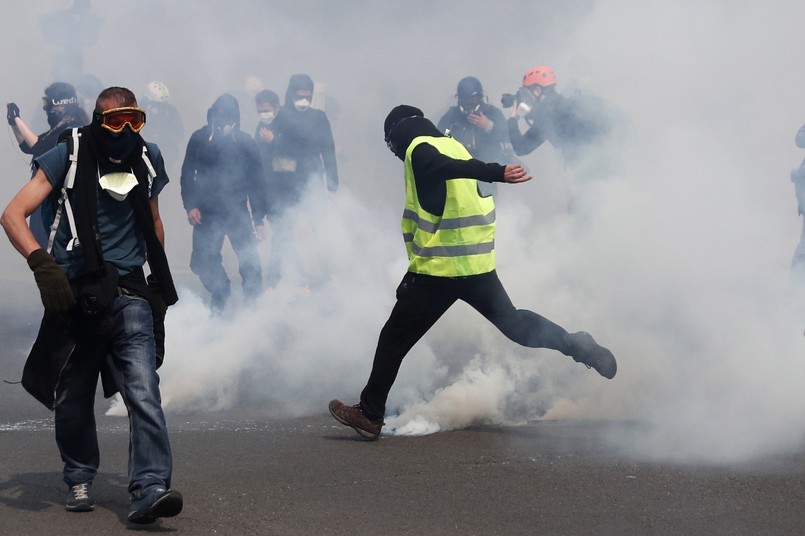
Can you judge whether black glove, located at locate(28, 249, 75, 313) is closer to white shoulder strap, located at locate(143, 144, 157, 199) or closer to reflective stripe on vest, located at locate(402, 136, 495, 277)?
white shoulder strap, located at locate(143, 144, 157, 199)

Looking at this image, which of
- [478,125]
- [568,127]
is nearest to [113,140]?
[568,127]

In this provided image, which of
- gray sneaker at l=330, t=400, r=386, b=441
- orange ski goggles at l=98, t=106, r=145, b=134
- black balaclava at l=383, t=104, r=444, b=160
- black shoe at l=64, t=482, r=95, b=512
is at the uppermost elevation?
black balaclava at l=383, t=104, r=444, b=160

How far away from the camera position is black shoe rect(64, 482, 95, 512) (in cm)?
404

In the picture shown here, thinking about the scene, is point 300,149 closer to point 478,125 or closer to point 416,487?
point 478,125

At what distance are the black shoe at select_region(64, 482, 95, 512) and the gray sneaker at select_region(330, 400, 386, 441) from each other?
4.62 ft

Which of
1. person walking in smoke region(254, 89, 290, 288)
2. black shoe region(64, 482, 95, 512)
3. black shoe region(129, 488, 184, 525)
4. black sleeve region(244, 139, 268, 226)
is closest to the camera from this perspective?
black shoe region(129, 488, 184, 525)

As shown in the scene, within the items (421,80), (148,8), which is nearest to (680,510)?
(148,8)

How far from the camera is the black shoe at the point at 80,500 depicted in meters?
4.04

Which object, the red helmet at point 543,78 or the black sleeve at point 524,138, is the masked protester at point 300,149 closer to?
the black sleeve at point 524,138

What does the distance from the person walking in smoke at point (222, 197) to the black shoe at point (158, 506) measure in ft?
15.6

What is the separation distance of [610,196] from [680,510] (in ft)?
10.0

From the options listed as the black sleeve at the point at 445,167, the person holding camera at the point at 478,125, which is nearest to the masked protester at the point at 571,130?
the person holding camera at the point at 478,125

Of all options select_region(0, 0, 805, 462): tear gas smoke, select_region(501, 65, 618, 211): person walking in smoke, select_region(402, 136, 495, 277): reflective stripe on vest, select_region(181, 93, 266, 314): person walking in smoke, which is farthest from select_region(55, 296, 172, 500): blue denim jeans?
select_region(181, 93, 266, 314): person walking in smoke

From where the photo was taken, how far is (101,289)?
386cm
